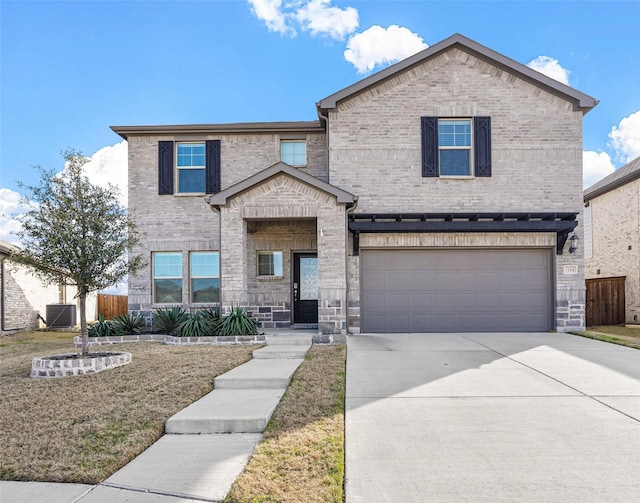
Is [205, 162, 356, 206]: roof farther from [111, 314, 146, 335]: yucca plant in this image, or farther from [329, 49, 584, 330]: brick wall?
[111, 314, 146, 335]: yucca plant

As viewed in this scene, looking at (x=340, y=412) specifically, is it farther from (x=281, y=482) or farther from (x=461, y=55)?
(x=461, y=55)

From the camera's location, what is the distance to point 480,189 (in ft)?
41.1

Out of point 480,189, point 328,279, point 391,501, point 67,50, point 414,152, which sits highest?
point 67,50

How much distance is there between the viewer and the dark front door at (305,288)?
13.6 metres

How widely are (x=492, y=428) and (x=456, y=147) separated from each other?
9.52m

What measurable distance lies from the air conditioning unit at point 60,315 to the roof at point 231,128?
798 centimetres

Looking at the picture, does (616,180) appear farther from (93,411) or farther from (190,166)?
(93,411)

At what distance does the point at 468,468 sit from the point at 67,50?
14.5 meters

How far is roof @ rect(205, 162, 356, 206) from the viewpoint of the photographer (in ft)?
36.9

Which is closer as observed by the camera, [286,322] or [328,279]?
[328,279]

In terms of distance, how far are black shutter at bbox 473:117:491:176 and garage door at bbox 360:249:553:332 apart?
2.30 meters

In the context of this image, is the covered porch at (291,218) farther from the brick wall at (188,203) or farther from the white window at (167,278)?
the white window at (167,278)

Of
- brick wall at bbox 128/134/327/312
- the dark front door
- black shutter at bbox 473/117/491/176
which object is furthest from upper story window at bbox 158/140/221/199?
black shutter at bbox 473/117/491/176

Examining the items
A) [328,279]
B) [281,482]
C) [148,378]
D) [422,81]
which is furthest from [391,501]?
[422,81]
